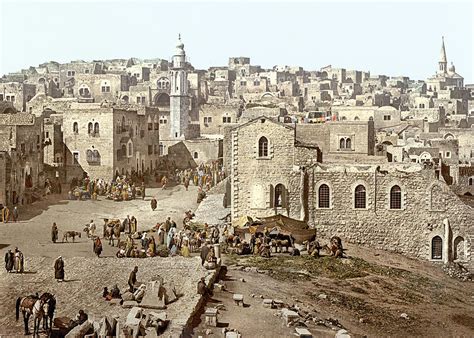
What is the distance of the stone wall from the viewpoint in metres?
35.3

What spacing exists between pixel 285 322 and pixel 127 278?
6.20m

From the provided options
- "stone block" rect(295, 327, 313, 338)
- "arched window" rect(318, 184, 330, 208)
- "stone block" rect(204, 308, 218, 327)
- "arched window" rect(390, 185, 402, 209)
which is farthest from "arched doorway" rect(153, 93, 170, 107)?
"stone block" rect(295, 327, 313, 338)

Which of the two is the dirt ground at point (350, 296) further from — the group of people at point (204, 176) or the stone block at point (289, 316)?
the group of people at point (204, 176)

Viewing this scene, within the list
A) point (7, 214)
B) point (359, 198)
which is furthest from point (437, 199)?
point (7, 214)

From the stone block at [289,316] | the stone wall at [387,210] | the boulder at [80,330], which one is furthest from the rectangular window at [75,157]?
the boulder at [80,330]

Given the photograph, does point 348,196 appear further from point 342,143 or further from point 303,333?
point 303,333

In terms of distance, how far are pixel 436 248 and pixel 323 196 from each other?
607cm

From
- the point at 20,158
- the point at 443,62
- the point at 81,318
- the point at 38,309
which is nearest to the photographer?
the point at 38,309

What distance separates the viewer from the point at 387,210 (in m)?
35.7

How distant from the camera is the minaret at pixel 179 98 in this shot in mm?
81812

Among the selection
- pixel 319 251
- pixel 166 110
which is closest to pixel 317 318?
pixel 319 251

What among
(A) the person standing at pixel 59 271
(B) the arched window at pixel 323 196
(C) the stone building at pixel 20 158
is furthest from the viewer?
(C) the stone building at pixel 20 158

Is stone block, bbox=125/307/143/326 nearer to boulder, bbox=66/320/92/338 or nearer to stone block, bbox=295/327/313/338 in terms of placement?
boulder, bbox=66/320/92/338

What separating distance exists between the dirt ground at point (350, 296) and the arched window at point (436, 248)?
151cm
